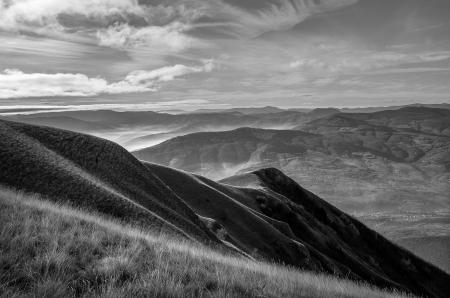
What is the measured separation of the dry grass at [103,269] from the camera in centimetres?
736

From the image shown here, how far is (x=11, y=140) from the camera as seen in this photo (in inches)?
1104

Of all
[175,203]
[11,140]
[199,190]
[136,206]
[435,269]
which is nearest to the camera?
[136,206]

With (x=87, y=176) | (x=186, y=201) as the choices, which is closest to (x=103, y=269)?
(x=87, y=176)

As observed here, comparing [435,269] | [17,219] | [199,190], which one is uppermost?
[17,219]

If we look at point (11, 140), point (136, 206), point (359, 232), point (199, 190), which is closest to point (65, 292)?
point (136, 206)

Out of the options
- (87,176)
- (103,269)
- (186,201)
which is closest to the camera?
(103,269)

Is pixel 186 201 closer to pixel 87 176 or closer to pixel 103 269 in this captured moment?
pixel 87 176

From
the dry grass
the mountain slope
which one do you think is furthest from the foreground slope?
the dry grass

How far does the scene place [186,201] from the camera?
53125 millimetres

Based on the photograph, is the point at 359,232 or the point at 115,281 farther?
the point at 359,232

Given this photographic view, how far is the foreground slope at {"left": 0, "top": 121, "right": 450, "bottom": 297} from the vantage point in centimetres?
2445

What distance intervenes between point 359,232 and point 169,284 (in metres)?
133

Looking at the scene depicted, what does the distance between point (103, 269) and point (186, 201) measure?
45068 millimetres

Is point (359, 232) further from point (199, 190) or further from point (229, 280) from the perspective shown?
point (229, 280)
